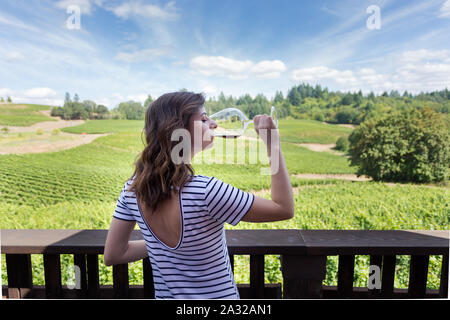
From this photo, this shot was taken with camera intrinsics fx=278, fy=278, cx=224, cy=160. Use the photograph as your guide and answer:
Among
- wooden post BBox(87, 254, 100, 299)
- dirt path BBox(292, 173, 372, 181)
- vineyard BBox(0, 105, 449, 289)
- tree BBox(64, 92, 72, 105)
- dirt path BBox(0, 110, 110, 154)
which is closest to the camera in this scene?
wooden post BBox(87, 254, 100, 299)

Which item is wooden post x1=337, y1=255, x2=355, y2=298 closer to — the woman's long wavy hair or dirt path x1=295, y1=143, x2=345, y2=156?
the woman's long wavy hair

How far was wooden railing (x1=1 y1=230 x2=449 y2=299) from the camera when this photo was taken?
80 centimetres

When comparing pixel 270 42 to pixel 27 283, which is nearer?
pixel 27 283

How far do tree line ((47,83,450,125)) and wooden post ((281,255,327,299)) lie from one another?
10.9 feet

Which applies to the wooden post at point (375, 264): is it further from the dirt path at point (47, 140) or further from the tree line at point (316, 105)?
the dirt path at point (47, 140)

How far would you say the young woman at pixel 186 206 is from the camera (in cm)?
50

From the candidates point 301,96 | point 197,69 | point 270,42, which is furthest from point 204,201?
point 301,96

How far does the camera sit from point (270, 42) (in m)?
4.07

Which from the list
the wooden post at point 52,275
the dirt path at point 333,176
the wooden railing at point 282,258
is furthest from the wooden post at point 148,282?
the dirt path at point 333,176

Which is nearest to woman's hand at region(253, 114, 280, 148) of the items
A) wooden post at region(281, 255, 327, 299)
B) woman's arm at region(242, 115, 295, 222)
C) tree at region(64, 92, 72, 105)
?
woman's arm at region(242, 115, 295, 222)

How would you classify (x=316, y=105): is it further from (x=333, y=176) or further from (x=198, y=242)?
(x=198, y=242)

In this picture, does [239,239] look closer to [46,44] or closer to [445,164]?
[46,44]

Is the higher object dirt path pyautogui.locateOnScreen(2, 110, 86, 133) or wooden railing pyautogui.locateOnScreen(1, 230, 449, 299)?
dirt path pyautogui.locateOnScreen(2, 110, 86, 133)
